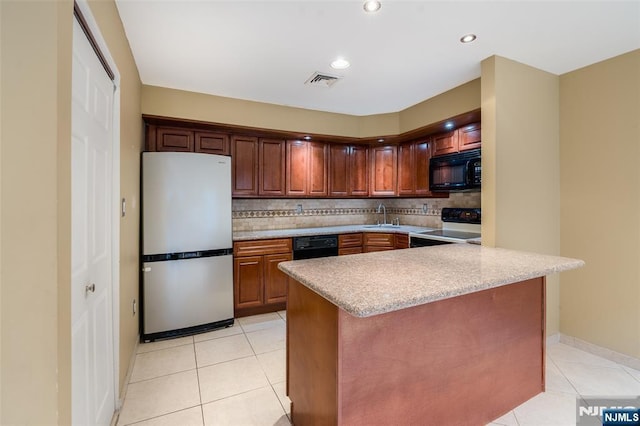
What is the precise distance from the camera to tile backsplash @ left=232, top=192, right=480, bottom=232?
12.2 feet

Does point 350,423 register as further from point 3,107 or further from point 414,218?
point 414,218

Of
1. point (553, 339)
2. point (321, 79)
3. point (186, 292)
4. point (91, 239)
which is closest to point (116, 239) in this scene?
point (91, 239)

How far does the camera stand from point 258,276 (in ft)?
10.6

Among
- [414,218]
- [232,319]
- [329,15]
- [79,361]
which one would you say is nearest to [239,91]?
[329,15]

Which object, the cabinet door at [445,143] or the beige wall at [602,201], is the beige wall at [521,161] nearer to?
the beige wall at [602,201]

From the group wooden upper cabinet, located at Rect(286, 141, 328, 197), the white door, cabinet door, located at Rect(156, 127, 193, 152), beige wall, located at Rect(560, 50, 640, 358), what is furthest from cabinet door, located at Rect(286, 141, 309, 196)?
beige wall, located at Rect(560, 50, 640, 358)

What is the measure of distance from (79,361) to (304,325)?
972mm

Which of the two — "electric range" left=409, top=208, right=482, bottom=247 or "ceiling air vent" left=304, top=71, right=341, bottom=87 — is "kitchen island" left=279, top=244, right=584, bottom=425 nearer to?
"electric range" left=409, top=208, right=482, bottom=247

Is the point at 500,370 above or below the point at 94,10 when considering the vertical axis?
below

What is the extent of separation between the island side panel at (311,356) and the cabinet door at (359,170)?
104 inches

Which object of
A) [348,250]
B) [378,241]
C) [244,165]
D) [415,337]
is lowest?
[415,337]

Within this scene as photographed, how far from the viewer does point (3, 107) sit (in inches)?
29.9

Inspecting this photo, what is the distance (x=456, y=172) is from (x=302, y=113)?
194cm

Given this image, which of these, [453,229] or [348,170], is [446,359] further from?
[348,170]
